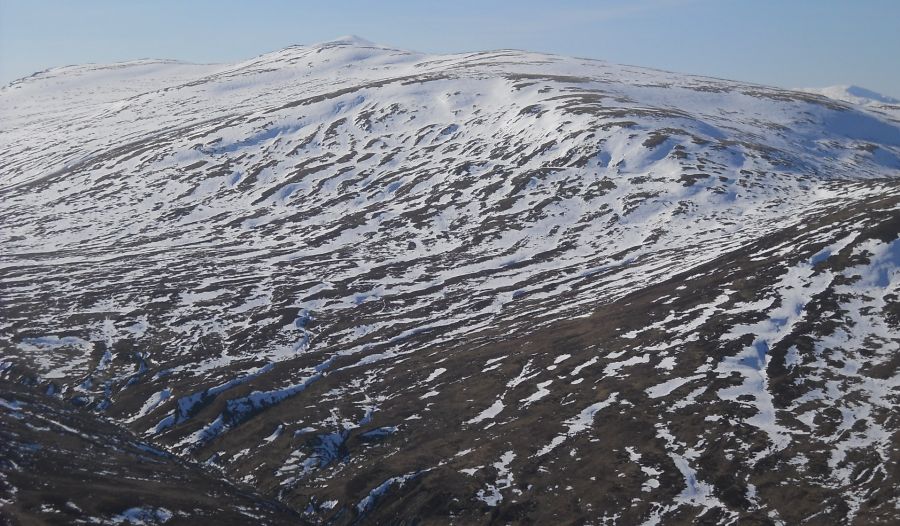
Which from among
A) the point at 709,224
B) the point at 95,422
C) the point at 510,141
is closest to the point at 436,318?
the point at 95,422

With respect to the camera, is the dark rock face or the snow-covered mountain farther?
the snow-covered mountain

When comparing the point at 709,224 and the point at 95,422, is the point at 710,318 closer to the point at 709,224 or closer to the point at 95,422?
the point at 709,224

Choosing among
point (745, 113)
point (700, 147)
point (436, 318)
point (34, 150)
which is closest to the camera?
point (436, 318)

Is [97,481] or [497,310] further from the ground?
[497,310]

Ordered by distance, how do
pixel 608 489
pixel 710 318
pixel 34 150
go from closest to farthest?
pixel 608 489, pixel 710 318, pixel 34 150

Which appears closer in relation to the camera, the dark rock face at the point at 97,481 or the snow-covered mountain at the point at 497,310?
the dark rock face at the point at 97,481

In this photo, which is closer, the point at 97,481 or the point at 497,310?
the point at 97,481

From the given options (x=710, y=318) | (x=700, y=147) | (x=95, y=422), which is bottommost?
(x=95, y=422)

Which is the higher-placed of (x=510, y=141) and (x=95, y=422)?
(x=510, y=141)
